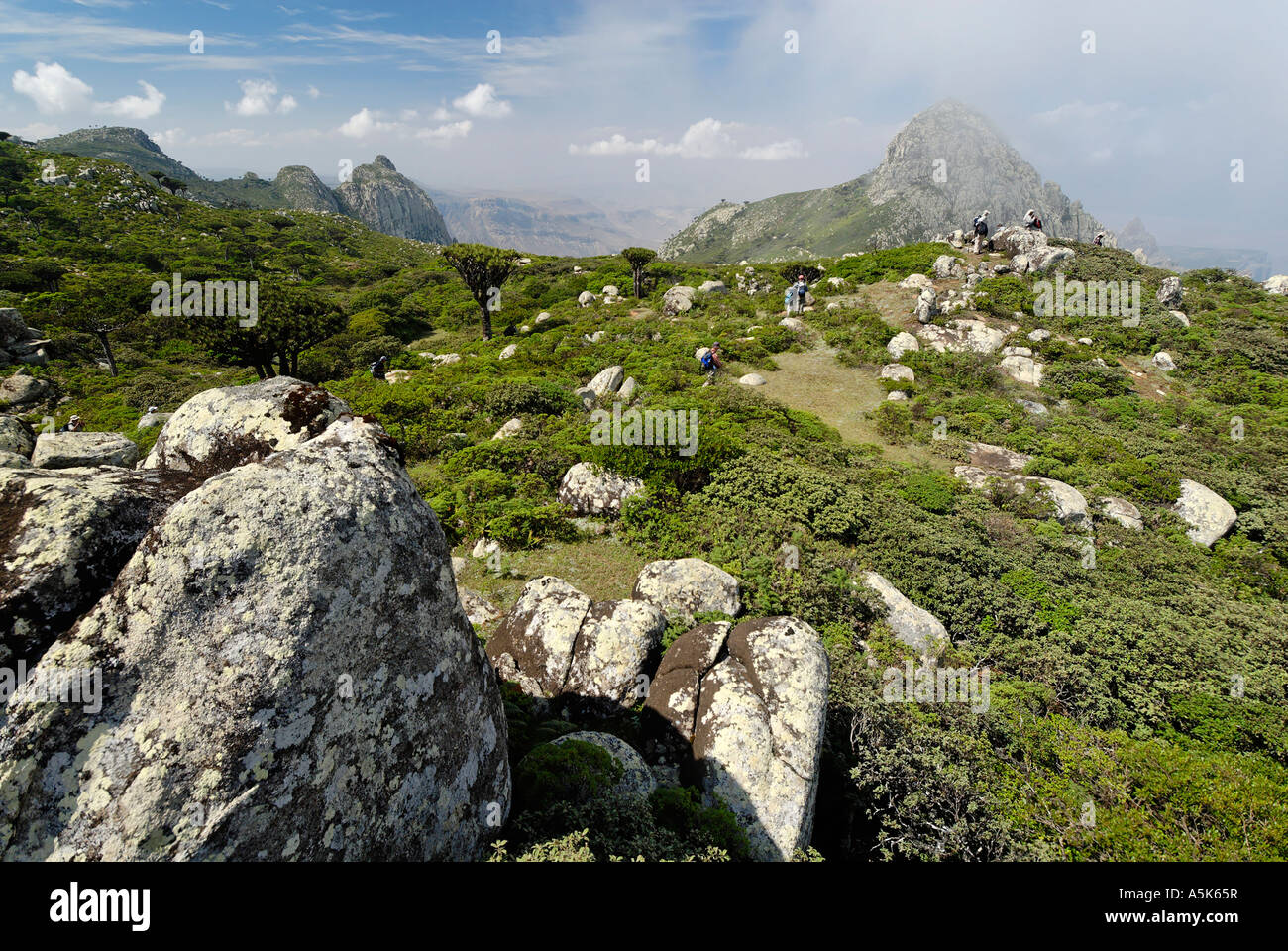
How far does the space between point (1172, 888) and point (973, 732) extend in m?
5.16

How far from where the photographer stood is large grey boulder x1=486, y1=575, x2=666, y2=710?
29.5 feet

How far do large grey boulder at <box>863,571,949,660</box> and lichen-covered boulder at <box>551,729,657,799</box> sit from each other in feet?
23.9

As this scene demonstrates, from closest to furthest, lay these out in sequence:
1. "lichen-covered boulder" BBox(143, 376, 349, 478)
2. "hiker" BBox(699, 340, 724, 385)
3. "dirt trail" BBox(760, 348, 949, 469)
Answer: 1. "lichen-covered boulder" BBox(143, 376, 349, 478)
2. "dirt trail" BBox(760, 348, 949, 469)
3. "hiker" BBox(699, 340, 724, 385)

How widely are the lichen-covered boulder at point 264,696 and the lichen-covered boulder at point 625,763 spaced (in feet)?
6.87

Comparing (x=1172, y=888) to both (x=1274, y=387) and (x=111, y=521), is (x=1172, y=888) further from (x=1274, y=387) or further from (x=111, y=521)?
(x=1274, y=387)

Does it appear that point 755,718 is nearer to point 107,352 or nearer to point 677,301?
point 677,301

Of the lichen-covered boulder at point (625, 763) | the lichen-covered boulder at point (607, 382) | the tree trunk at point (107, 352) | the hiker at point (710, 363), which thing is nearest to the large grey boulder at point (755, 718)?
the lichen-covered boulder at point (625, 763)

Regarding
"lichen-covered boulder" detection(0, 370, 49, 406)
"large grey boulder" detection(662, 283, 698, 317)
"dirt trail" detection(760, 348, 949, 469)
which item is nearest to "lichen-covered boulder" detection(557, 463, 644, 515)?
"dirt trail" detection(760, 348, 949, 469)

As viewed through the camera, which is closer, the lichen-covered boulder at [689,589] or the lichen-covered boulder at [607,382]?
the lichen-covered boulder at [689,589]

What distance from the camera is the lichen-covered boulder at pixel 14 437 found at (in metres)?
7.26

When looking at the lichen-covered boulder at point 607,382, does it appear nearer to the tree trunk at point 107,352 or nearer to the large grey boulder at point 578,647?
the large grey boulder at point 578,647

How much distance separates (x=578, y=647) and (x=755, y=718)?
3.44 metres

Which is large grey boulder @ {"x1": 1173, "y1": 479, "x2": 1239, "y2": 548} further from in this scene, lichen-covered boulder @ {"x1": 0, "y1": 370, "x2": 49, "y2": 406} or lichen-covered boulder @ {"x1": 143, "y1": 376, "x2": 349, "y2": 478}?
lichen-covered boulder @ {"x1": 0, "y1": 370, "x2": 49, "y2": 406}

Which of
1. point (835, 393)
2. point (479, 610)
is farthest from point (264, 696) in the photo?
point (835, 393)
